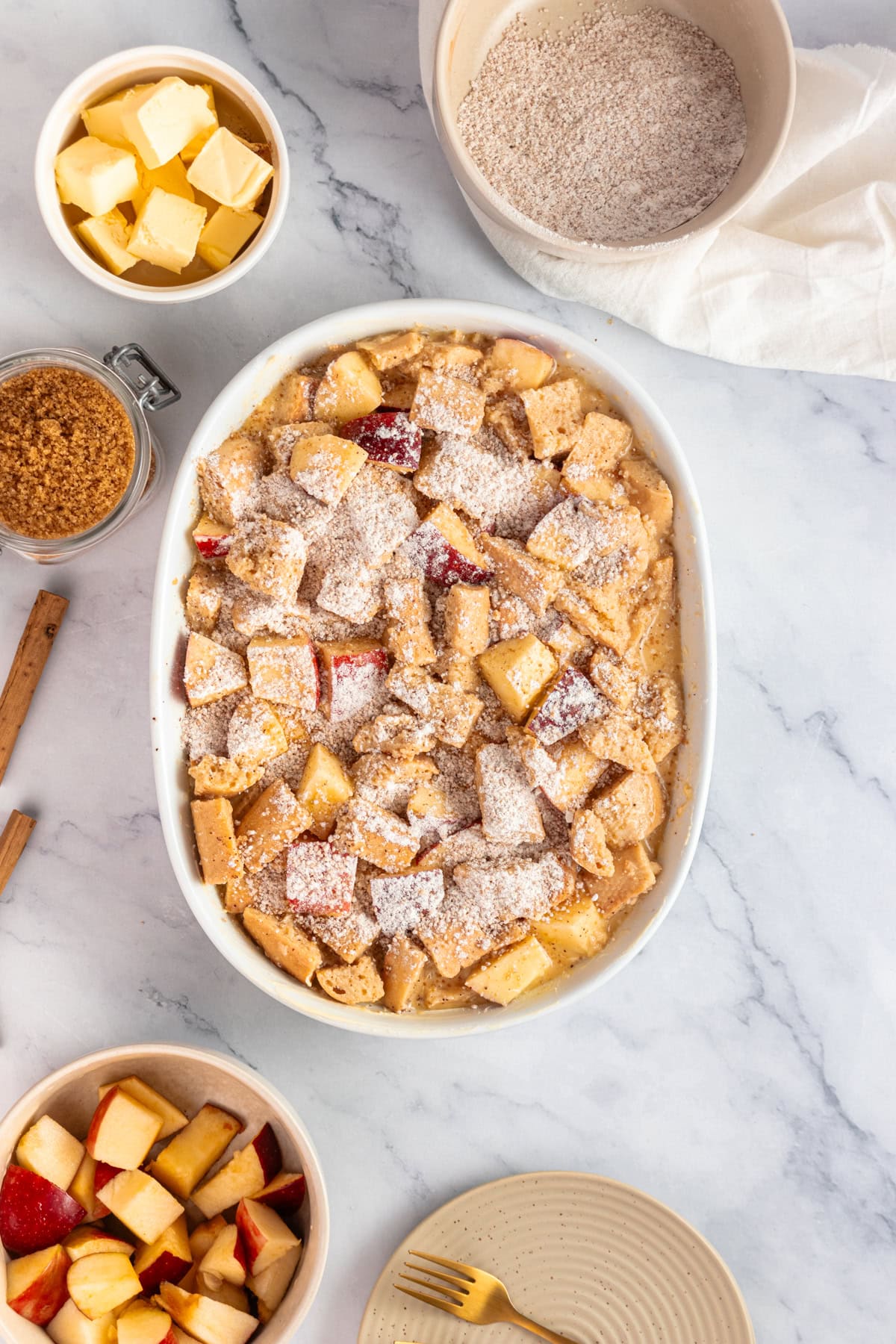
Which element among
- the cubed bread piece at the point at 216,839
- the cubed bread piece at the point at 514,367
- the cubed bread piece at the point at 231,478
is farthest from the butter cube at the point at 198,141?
the cubed bread piece at the point at 216,839

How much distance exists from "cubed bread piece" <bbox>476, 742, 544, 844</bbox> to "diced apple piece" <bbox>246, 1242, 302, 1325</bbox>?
0.80 m

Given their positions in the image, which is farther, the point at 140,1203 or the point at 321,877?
the point at 140,1203

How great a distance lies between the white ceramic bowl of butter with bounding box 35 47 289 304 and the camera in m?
1.48

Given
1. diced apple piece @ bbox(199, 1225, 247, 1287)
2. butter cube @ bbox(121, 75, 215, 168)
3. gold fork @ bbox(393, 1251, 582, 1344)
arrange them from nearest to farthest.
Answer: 1. butter cube @ bbox(121, 75, 215, 168)
2. diced apple piece @ bbox(199, 1225, 247, 1287)
3. gold fork @ bbox(393, 1251, 582, 1344)

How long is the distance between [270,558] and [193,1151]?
1.00 meters

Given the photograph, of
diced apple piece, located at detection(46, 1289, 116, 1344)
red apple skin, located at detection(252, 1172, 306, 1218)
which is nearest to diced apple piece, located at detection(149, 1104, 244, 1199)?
red apple skin, located at detection(252, 1172, 306, 1218)

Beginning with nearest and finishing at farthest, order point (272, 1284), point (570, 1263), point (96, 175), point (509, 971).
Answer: point (96, 175) → point (509, 971) → point (272, 1284) → point (570, 1263)

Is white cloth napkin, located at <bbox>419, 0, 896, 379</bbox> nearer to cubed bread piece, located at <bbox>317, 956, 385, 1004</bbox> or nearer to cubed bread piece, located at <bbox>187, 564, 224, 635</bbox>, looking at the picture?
cubed bread piece, located at <bbox>187, 564, 224, 635</bbox>

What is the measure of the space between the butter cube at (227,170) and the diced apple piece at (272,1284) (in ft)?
5.44

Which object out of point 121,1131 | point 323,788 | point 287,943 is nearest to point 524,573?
point 323,788

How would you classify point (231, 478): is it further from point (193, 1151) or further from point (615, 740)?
point (193, 1151)

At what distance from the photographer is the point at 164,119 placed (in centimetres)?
143

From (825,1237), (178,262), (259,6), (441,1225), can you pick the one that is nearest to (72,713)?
(178,262)

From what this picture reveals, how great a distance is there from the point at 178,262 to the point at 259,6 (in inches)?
A: 20.4
